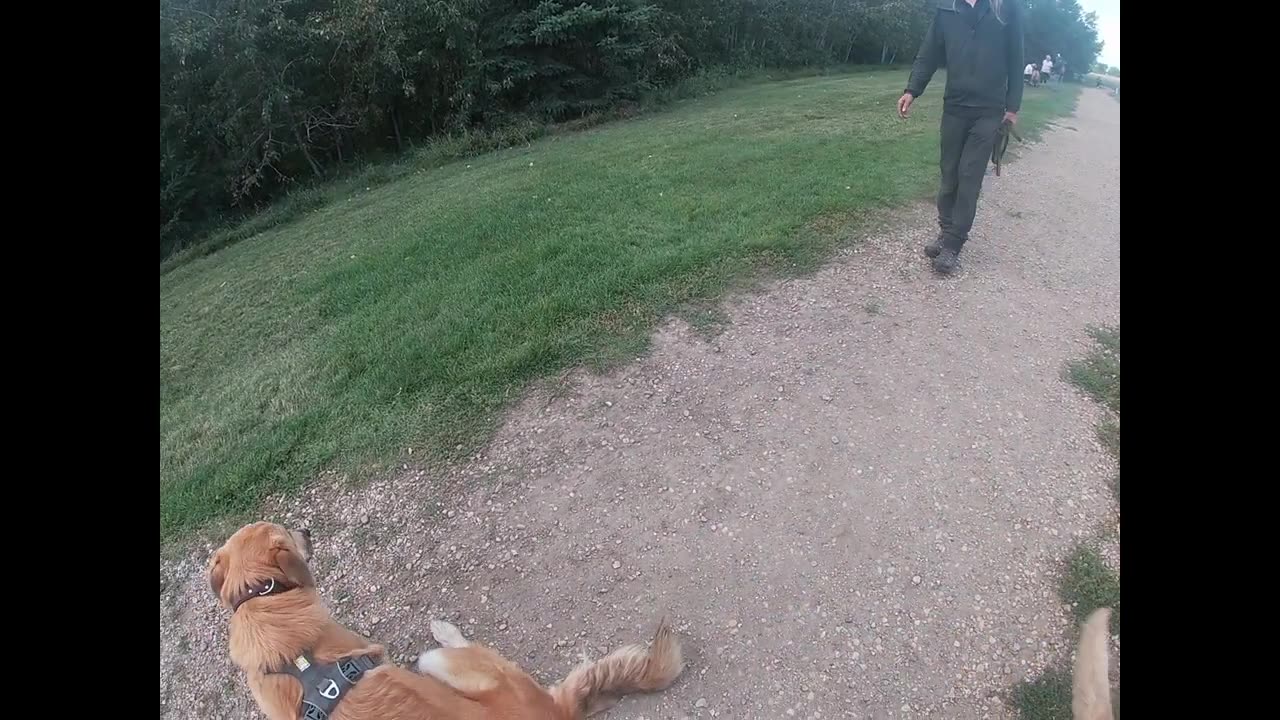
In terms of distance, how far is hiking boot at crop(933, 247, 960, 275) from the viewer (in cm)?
566

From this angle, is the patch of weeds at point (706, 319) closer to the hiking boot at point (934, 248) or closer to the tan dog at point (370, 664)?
the hiking boot at point (934, 248)

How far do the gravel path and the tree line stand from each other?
1472cm

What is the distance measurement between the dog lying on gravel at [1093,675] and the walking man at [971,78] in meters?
4.27

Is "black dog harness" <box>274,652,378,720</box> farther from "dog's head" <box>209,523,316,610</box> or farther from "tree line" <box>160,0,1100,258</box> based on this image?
"tree line" <box>160,0,1100,258</box>

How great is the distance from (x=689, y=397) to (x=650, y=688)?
2.06m

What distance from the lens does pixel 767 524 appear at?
337 cm

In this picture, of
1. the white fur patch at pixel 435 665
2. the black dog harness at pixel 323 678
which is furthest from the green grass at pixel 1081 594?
the black dog harness at pixel 323 678

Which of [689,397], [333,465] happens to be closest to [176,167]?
[333,465]

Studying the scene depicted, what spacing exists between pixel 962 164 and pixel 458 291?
4.69 metres
